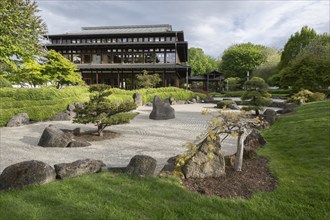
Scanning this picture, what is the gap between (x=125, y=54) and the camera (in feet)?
123

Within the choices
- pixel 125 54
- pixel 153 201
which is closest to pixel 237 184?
pixel 153 201

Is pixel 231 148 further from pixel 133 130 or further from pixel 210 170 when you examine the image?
pixel 133 130

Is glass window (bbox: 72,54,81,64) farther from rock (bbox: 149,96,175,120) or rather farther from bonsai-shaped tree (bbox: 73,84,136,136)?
bonsai-shaped tree (bbox: 73,84,136,136)

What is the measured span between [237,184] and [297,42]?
54.3 metres

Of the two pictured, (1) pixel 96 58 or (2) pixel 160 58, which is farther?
(1) pixel 96 58

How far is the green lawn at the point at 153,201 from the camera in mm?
3875

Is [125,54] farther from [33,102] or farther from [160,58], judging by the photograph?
[33,102]

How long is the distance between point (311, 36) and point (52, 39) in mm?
48900

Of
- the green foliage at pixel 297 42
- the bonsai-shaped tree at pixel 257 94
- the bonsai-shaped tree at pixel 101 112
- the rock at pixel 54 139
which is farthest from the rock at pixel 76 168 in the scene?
the green foliage at pixel 297 42

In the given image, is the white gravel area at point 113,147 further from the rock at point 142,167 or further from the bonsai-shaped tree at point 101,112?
the bonsai-shaped tree at point 101,112

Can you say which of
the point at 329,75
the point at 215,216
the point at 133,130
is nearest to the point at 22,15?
the point at 133,130

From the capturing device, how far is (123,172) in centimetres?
562

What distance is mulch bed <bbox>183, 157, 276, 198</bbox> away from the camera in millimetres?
4836

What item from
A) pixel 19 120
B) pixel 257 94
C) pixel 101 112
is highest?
pixel 257 94
